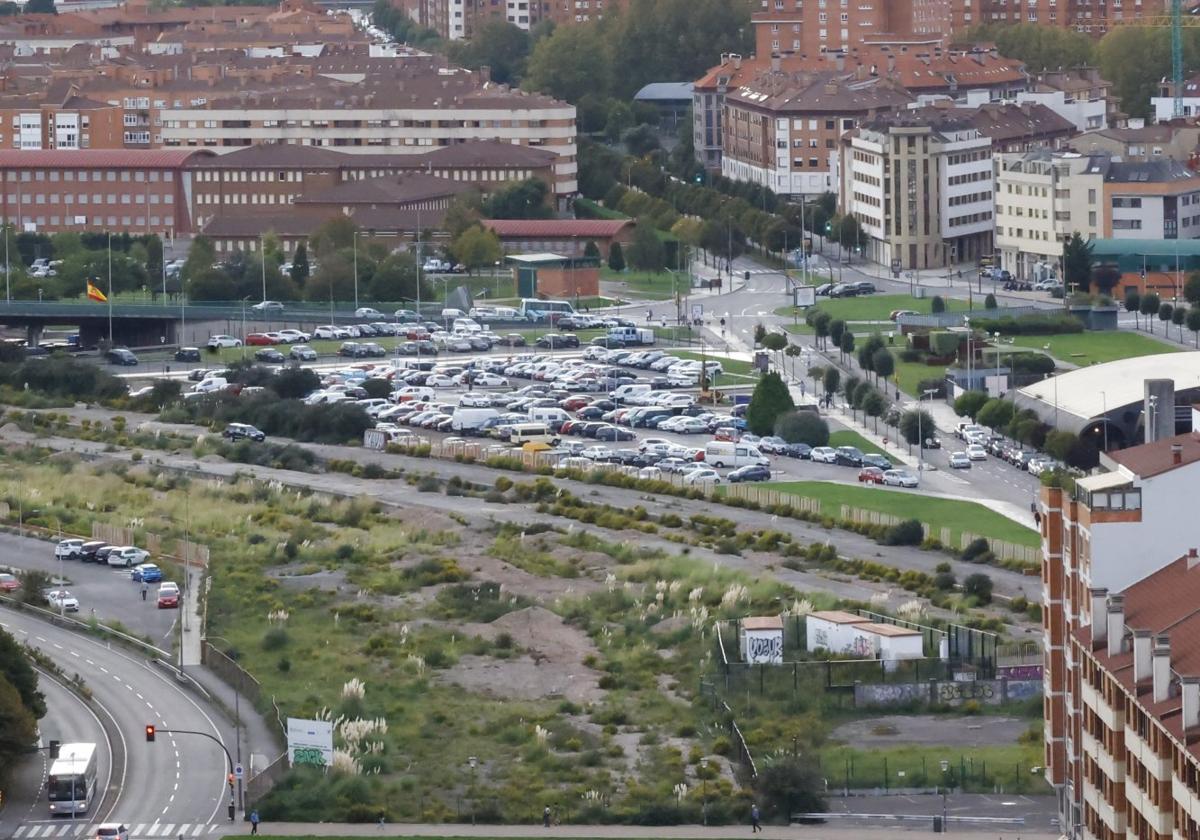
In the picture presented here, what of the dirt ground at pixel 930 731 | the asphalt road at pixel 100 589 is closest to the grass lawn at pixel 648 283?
the asphalt road at pixel 100 589

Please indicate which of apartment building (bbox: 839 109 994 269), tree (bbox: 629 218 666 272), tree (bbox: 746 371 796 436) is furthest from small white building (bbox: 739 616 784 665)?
apartment building (bbox: 839 109 994 269)

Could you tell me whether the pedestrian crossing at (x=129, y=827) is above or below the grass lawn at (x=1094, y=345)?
above

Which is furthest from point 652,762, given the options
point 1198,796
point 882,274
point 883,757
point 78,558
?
point 882,274

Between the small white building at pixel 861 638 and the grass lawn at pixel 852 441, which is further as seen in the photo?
the grass lawn at pixel 852 441

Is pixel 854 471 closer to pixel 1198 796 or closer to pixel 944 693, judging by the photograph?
pixel 944 693

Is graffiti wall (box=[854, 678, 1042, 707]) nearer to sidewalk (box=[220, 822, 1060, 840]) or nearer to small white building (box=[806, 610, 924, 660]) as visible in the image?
small white building (box=[806, 610, 924, 660])

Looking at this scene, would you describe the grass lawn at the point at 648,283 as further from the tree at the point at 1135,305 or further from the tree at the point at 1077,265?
the tree at the point at 1135,305
